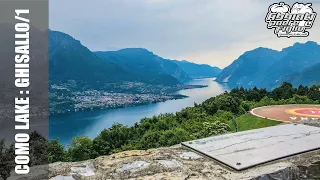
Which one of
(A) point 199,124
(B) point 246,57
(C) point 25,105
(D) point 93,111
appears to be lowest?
(D) point 93,111

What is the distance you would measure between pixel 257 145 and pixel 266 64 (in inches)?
6372

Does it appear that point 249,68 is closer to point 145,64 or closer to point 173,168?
point 145,64

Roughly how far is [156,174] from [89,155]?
15.4m

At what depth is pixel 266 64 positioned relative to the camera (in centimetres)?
15450

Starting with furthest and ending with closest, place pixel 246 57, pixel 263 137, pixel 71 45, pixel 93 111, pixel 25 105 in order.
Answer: pixel 246 57 < pixel 71 45 < pixel 93 111 < pixel 25 105 < pixel 263 137

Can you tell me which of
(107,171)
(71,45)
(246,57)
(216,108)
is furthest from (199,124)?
(246,57)

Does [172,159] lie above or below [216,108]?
above

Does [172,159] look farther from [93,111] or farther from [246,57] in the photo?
[246,57]

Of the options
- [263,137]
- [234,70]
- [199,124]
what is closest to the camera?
[263,137]

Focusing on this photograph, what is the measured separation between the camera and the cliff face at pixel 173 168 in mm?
2613

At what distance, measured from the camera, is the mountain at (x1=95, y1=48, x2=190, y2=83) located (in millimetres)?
147875

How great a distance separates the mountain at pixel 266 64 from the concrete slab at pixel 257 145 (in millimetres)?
117465

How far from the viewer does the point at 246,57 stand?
160000mm

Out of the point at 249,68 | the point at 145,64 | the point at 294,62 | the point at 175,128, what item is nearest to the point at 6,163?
the point at 175,128
